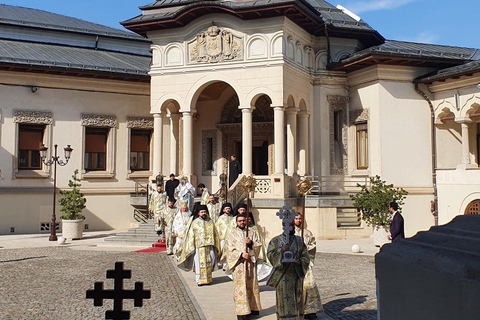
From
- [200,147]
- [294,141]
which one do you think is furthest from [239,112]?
[294,141]

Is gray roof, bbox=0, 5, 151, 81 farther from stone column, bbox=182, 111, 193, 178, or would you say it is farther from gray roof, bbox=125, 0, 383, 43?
stone column, bbox=182, 111, 193, 178

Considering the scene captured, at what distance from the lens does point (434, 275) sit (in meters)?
1.80

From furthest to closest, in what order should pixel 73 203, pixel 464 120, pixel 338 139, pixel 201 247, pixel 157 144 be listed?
pixel 338 139 < pixel 157 144 < pixel 73 203 < pixel 464 120 < pixel 201 247

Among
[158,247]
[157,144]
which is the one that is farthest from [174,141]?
[158,247]

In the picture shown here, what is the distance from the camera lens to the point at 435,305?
5.75 ft

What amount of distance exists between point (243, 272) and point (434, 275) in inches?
232

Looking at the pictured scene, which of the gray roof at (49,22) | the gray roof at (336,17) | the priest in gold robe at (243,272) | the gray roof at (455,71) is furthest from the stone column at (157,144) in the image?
the priest in gold robe at (243,272)

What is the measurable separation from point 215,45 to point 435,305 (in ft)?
57.3

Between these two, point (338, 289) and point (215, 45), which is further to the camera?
point (215, 45)

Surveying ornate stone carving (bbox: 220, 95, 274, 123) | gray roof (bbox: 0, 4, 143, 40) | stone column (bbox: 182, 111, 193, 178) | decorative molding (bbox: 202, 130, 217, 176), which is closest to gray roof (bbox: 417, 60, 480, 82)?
ornate stone carving (bbox: 220, 95, 274, 123)

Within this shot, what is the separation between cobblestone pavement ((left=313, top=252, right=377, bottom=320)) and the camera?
7871mm

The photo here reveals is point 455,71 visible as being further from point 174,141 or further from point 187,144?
point 174,141

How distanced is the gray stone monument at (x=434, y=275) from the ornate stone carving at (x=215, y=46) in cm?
1651

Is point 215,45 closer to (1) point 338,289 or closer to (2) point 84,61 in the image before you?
(2) point 84,61
